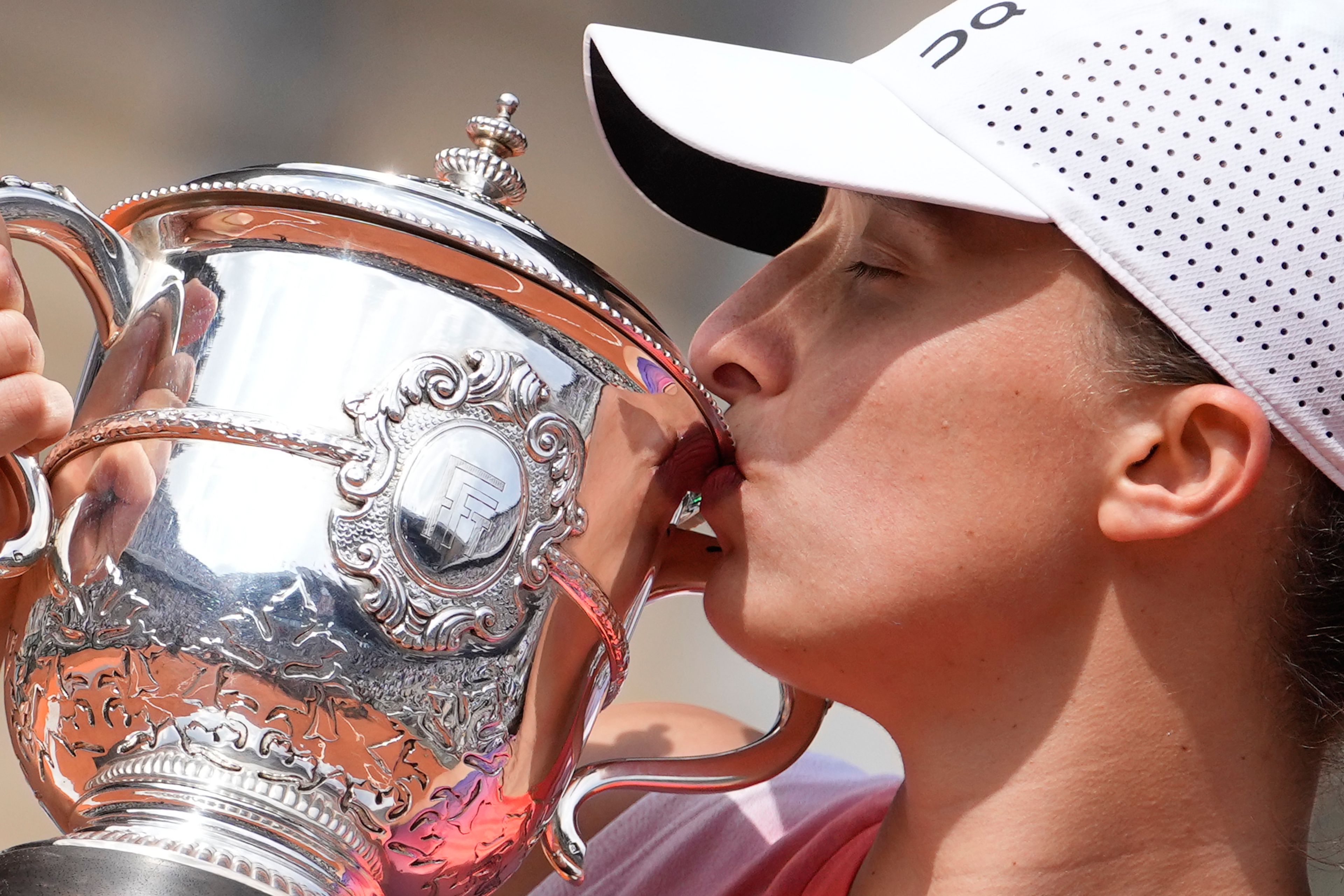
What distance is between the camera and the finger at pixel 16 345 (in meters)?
0.60

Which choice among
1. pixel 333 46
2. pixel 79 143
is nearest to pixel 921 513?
pixel 333 46

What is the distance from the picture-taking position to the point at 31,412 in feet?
1.92

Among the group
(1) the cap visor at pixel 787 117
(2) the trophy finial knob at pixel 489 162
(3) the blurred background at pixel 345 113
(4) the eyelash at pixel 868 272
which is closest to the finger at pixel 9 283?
(2) the trophy finial knob at pixel 489 162

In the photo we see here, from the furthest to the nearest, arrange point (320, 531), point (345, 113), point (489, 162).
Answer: point (345, 113) < point (489, 162) < point (320, 531)

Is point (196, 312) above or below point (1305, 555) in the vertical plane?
above

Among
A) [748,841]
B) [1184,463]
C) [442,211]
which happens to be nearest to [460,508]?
[442,211]

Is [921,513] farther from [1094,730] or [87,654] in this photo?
[87,654]

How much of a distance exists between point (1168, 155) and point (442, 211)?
0.35m

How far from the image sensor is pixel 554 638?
60 cm

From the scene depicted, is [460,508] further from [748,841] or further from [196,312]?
[748,841]

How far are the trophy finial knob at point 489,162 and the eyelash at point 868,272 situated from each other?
7.3 inches

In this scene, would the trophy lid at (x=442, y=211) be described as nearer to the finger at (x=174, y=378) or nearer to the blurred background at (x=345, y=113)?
the finger at (x=174, y=378)

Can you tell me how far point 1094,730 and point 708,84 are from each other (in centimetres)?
42

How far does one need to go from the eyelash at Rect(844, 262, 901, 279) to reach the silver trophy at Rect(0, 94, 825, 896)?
0.43ft
